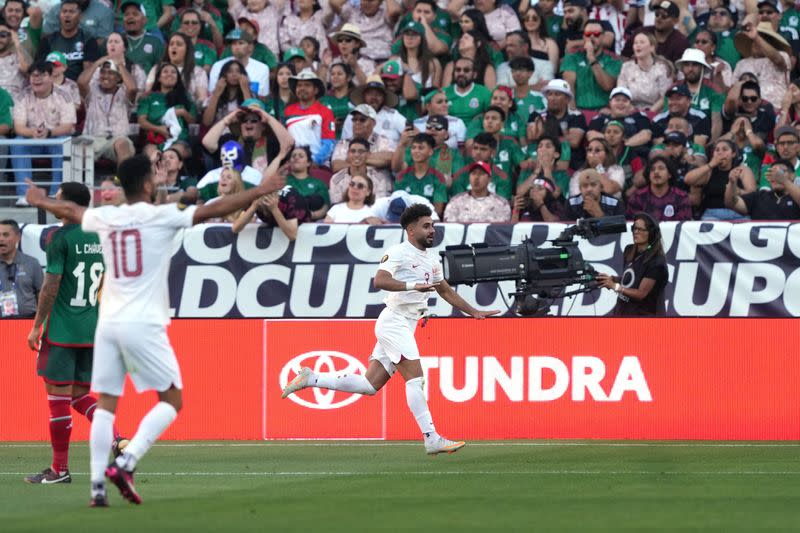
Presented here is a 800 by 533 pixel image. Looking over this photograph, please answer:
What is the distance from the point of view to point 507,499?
984 centimetres

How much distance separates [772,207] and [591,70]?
4.04 metres

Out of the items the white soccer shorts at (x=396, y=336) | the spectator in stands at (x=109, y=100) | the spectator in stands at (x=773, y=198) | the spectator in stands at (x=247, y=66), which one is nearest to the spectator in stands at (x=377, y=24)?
the spectator in stands at (x=247, y=66)

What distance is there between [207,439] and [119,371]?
258 inches

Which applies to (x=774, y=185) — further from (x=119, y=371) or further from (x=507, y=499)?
(x=119, y=371)

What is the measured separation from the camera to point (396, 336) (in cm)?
1334

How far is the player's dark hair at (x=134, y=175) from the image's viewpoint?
925 cm

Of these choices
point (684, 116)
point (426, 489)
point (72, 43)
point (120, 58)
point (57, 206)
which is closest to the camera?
point (57, 206)

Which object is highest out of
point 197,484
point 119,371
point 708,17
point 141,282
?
point 708,17

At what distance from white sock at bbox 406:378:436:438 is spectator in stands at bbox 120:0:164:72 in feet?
31.0

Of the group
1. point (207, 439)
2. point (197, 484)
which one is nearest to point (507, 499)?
point (197, 484)

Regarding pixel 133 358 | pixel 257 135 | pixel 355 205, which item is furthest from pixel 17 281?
pixel 133 358

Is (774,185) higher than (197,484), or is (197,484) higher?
(774,185)

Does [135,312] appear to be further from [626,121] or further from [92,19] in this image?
[92,19]

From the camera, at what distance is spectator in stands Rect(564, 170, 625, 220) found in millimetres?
17016
